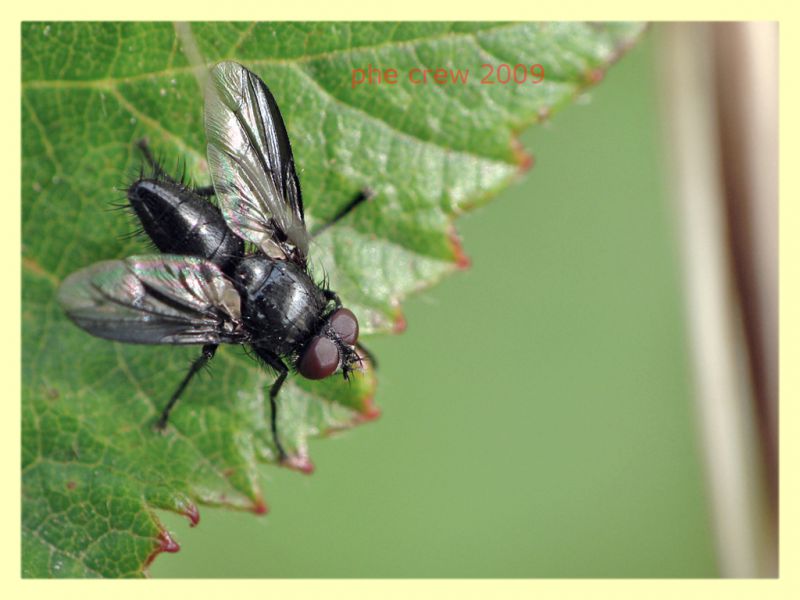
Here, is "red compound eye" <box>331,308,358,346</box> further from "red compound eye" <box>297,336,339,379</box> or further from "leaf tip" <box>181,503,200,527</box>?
"leaf tip" <box>181,503,200,527</box>

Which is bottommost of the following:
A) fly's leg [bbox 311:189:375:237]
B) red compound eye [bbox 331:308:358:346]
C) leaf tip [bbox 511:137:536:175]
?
red compound eye [bbox 331:308:358:346]

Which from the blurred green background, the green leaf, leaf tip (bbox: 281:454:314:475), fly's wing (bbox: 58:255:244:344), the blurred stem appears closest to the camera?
fly's wing (bbox: 58:255:244:344)

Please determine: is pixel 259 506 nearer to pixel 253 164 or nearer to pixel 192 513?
pixel 192 513

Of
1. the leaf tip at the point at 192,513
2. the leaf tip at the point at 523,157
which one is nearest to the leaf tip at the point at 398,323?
the leaf tip at the point at 523,157

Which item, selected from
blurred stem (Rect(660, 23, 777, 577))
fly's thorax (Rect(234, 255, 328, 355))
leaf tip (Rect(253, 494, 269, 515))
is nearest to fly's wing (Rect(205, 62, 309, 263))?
fly's thorax (Rect(234, 255, 328, 355))

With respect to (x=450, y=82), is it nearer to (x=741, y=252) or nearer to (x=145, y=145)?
(x=145, y=145)

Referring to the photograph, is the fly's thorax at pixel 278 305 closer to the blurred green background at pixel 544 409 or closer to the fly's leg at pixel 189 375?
the fly's leg at pixel 189 375
